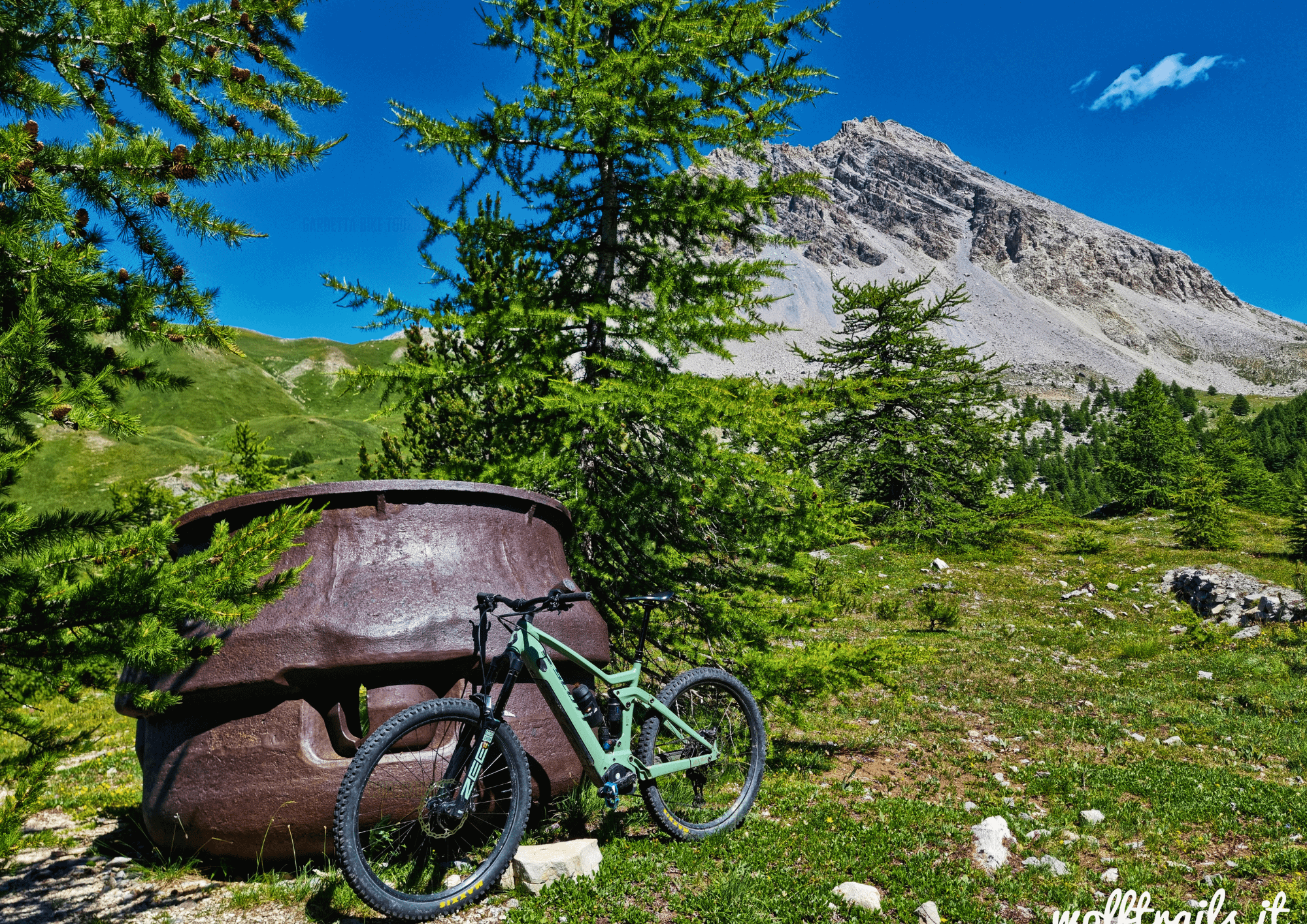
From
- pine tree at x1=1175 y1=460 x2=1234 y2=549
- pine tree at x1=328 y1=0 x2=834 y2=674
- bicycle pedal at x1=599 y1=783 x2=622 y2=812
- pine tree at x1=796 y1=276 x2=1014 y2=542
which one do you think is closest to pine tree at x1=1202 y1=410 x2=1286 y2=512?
pine tree at x1=1175 y1=460 x2=1234 y2=549

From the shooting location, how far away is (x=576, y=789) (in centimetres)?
488

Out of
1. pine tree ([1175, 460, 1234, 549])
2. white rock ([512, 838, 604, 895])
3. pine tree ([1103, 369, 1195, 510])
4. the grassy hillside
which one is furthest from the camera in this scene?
the grassy hillside

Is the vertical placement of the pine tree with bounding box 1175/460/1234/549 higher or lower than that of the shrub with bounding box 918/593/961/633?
higher

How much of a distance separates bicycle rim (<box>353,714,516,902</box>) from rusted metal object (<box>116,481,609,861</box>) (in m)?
0.28

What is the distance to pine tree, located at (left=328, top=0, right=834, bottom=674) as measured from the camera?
267 inches

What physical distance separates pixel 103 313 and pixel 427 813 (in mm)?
2934

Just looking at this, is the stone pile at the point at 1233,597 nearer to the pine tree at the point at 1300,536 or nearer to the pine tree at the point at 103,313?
the pine tree at the point at 1300,536

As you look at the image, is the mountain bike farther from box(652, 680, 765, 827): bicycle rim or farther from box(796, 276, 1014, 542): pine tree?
box(796, 276, 1014, 542): pine tree

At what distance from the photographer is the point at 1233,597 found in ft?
55.1

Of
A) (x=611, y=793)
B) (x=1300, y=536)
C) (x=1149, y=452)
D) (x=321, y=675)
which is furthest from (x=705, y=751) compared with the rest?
(x=1149, y=452)

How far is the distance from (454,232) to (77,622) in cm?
595

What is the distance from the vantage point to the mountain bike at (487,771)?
3477 mm

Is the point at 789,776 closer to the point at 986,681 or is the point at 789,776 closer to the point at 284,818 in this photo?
the point at 284,818

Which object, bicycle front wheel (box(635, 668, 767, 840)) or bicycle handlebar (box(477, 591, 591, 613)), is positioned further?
bicycle front wheel (box(635, 668, 767, 840))
